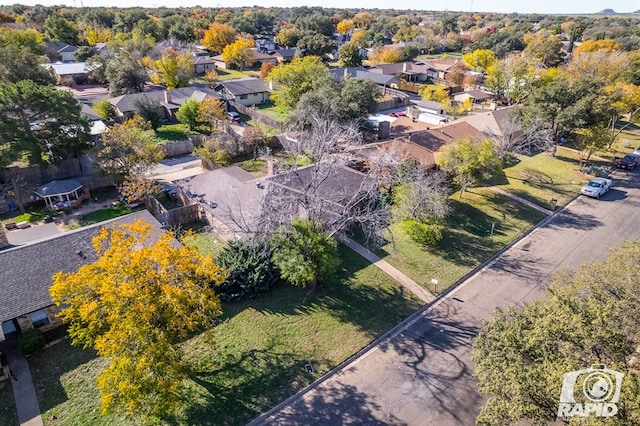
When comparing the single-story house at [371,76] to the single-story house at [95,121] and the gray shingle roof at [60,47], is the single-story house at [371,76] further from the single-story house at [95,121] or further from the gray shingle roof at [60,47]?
the gray shingle roof at [60,47]

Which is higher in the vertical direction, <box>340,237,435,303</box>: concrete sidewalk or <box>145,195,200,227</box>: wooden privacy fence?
<box>145,195,200,227</box>: wooden privacy fence

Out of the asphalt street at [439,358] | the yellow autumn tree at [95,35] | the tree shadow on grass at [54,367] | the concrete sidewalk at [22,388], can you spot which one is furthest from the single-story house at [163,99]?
the yellow autumn tree at [95,35]

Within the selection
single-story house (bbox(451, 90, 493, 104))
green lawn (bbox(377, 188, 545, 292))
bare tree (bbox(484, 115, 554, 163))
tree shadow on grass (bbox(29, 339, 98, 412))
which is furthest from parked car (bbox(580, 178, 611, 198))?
tree shadow on grass (bbox(29, 339, 98, 412))

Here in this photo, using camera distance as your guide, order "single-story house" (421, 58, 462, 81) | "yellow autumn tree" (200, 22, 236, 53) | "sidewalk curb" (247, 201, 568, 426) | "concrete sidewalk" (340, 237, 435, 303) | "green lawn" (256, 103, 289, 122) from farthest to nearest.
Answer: "yellow autumn tree" (200, 22, 236, 53) < "single-story house" (421, 58, 462, 81) < "green lawn" (256, 103, 289, 122) < "concrete sidewalk" (340, 237, 435, 303) < "sidewalk curb" (247, 201, 568, 426)

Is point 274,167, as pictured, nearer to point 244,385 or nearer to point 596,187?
point 244,385

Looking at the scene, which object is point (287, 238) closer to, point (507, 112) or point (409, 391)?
point (409, 391)

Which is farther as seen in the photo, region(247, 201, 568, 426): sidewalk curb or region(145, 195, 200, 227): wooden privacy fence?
region(145, 195, 200, 227): wooden privacy fence

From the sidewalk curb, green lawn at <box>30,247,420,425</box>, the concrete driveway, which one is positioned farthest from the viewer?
the concrete driveway

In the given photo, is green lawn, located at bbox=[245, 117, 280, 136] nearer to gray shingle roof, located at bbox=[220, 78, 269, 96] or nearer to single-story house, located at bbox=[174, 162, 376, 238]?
gray shingle roof, located at bbox=[220, 78, 269, 96]
